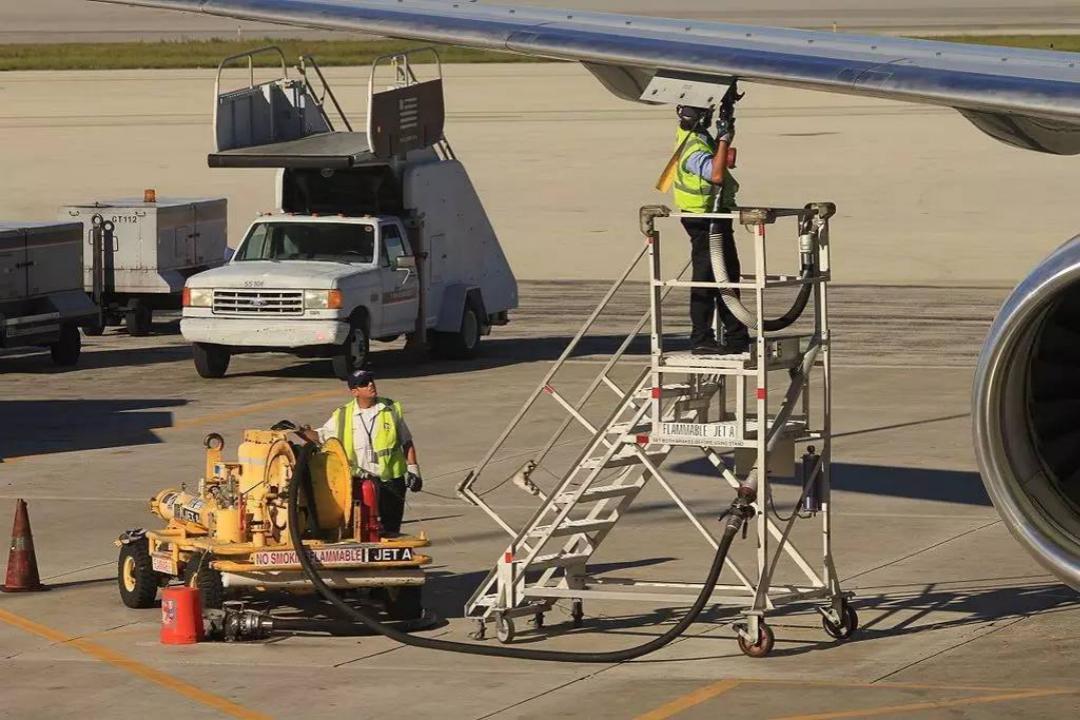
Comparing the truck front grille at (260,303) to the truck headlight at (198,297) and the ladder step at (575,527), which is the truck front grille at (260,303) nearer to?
the truck headlight at (198,297)

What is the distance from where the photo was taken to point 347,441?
15.6m

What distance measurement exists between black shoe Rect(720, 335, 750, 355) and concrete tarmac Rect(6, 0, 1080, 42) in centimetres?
6531

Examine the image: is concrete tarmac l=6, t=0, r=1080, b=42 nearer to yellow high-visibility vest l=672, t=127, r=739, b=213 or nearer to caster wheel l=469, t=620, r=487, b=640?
yellow high-visibility vest l=672, t=127, r=739, b=213

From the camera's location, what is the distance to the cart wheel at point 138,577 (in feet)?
52.2

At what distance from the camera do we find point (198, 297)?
28.3 meters

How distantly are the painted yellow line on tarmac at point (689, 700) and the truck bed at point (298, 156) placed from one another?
54.4 feet

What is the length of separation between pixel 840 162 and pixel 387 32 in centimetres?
3772

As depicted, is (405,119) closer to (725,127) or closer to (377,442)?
(377,442)

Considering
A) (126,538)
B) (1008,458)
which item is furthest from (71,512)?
(1008,458)

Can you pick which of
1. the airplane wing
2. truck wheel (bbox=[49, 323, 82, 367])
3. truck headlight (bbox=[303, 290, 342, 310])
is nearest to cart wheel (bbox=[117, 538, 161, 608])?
the airplane wing

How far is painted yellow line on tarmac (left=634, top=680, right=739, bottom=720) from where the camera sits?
1275 centimetres

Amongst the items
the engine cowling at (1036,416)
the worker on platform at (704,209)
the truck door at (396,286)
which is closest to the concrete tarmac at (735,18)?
the truck door at (396,286)

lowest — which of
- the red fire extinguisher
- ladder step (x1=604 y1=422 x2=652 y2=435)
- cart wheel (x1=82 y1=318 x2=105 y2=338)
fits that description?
the red fire extinguisher

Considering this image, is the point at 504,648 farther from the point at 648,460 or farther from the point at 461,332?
the point at 461,332
